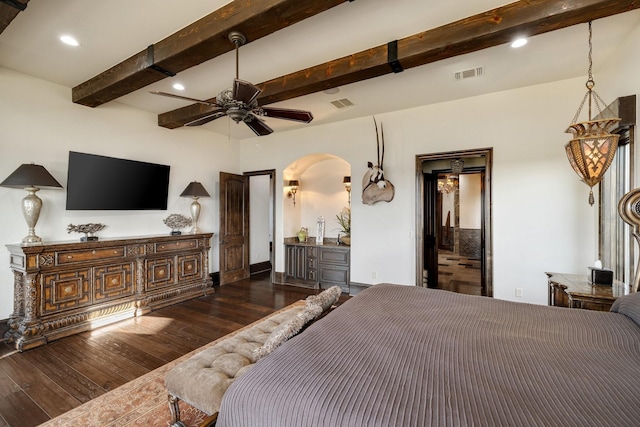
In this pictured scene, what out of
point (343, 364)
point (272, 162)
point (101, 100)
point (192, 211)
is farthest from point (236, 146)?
point (343, 364)

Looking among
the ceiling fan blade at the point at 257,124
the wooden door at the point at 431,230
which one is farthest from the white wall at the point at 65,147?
the wooden door at the point at 431,230

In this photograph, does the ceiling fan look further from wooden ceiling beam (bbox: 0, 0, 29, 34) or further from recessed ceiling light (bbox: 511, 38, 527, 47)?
recessed ceiling light (bbox: 511, 38, 527, 47)

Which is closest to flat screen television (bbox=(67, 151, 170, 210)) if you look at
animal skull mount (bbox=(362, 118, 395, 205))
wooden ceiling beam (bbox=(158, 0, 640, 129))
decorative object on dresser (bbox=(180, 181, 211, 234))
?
decorative object on dresser (bbox=(180, 181, 211, 234))

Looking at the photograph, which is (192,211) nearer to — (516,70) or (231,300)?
(231,300)

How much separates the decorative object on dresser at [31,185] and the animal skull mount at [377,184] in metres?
4.06

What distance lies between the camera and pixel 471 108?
13.1 ft

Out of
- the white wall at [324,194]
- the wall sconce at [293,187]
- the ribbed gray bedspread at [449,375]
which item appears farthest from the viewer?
the white wall at [324,194]

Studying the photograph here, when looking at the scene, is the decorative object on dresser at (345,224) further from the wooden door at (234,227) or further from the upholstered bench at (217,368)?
the upholstered bench at (217,368)

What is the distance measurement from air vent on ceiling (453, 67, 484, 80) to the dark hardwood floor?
3.89 meters

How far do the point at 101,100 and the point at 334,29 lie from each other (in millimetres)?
3189

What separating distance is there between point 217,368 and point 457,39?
3.12m

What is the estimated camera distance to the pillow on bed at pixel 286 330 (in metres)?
1.58

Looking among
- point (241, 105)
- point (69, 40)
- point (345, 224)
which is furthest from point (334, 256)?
point (69, 40)

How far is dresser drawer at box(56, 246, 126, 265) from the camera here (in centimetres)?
329
